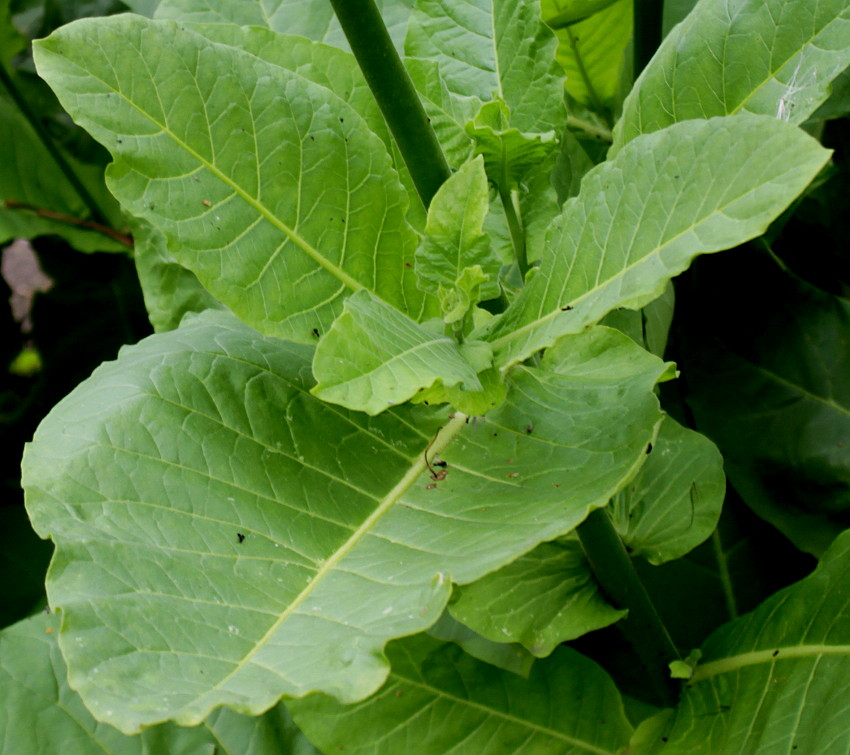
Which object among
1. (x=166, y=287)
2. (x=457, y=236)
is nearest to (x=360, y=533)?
(x=457, y=236)

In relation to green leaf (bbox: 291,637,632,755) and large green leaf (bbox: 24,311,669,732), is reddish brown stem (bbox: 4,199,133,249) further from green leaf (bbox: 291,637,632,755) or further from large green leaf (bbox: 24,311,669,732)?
green leaf (bbox: 291,637,632,755)

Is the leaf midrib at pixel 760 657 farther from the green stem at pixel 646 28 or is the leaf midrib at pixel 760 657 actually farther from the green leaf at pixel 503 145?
the green stem at pixel 646 28

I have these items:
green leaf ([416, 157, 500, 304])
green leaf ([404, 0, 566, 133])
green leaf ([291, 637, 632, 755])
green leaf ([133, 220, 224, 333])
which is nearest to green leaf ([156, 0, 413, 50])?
green leaf ([404, 0, 566, 133])

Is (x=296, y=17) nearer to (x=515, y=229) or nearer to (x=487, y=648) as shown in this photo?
(x=515, y=229)

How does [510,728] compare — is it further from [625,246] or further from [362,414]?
[625,246]

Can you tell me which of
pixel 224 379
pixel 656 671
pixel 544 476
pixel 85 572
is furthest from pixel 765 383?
pixel 85 572

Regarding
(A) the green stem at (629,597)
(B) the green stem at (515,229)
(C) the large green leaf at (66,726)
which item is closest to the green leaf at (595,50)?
(B) the green stem at (515,229)
